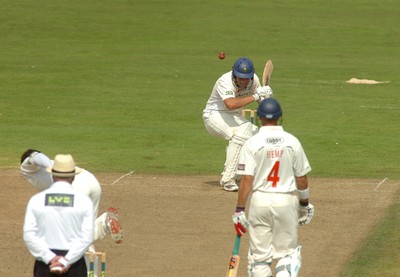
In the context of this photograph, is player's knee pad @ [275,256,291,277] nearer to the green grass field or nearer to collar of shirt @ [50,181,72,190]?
collar of shirt @ [50,181,72,190]

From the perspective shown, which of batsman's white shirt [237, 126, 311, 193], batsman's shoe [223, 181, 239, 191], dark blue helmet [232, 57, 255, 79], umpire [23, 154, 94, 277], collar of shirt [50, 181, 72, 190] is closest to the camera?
umpire [23, 154, 94, 277]

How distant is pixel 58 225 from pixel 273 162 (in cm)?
263

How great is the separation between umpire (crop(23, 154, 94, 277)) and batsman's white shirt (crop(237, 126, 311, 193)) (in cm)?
219

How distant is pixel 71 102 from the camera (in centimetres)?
2841

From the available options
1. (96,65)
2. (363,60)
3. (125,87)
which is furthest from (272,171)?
(363,60)

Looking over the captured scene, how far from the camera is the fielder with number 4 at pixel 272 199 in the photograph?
11.5 m

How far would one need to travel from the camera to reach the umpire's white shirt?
990cm

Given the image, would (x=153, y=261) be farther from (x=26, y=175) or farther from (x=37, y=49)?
(x=37, y=49)

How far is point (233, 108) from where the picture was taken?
17.5 metres

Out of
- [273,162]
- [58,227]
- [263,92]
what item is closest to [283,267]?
[273,162]

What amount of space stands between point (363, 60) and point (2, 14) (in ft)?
54.9

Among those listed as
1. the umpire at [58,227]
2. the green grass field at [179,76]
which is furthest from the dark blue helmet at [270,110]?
the green grass field at [179,76]

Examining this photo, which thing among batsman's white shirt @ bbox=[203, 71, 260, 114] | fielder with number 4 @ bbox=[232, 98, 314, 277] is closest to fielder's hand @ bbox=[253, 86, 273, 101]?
batsman's white shirt @ bbox=[203, 71, 260, 114]

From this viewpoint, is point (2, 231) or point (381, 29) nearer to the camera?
point (2, 231)
